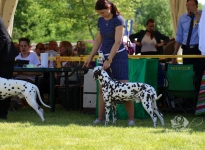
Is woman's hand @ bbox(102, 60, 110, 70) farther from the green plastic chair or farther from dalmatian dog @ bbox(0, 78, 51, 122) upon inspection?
the green plastic chair

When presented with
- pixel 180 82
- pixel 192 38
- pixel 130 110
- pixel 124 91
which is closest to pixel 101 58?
pixel 124 91

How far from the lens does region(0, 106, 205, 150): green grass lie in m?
5.67

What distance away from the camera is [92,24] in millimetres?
35156

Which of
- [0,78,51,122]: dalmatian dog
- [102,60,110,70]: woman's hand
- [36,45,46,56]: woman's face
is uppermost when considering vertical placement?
[102,60,110,70]: woman's hand

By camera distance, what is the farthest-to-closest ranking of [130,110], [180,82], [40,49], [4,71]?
[40,49] < [180,82] < [4,71] < [130,110]

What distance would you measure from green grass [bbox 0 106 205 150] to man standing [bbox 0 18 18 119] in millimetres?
233

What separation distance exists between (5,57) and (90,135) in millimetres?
2258

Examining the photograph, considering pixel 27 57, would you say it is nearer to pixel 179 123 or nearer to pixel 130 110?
pixel 130 110

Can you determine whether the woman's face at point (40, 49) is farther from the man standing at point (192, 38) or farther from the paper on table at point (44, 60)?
the man standing at point (192, 38)

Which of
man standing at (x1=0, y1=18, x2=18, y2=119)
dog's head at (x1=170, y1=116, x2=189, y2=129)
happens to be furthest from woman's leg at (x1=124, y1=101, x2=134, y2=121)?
man standing at (x1=0, y1=18, x2=18, y2=119)

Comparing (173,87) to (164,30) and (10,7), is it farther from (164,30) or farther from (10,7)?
(164,30)

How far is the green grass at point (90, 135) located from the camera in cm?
567

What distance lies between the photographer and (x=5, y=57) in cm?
804

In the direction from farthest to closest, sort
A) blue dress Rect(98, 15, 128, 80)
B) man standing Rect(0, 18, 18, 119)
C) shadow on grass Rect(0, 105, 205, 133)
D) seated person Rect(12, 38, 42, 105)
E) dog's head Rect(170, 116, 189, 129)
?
seated person Rect(12, 38, 42, 105)
man standing Rect(0, 18, 18, 119)
shadow on grass Rect(0, 105, 205, 133)
blue dress Rect(98, 15, 128, 80)
dog's head Rect(170, 116, 189, 129)
